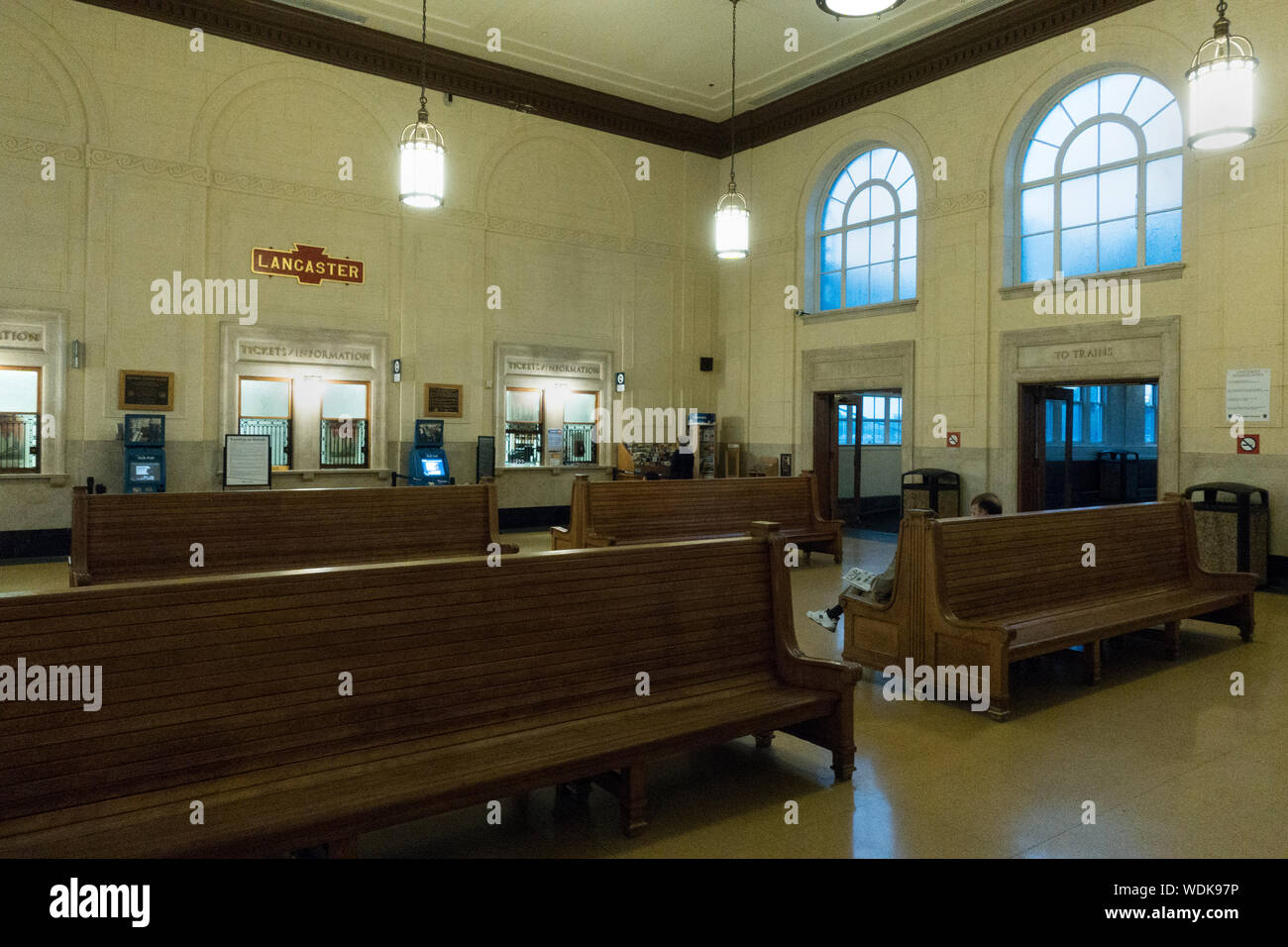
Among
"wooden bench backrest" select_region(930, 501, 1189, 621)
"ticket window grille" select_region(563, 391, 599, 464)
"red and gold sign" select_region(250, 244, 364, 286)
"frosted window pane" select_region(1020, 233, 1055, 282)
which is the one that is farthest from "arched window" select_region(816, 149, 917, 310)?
"red and gold sign" select_region(250, 244, 364, 286)

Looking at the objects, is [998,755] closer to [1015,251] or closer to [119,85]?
[1015,251]

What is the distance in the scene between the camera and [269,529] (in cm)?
533

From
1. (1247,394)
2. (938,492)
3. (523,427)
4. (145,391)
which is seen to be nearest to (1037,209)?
(1247,394)

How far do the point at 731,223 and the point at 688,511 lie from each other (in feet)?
9.42

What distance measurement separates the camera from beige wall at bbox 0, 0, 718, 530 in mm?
9102

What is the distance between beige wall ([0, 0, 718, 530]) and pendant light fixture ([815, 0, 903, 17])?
697 cm

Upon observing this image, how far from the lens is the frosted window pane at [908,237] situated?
11.5 m

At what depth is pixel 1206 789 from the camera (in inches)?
129

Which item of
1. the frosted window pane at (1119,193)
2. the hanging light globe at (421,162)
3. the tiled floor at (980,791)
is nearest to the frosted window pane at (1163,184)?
the frosted window pane at (1119,193)

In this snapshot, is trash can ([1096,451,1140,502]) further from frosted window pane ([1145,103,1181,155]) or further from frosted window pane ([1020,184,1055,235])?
frosted window pane ([1145,103,1181,155])

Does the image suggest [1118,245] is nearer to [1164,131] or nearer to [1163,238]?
[1163,238]

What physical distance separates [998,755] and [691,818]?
58.5 inches
